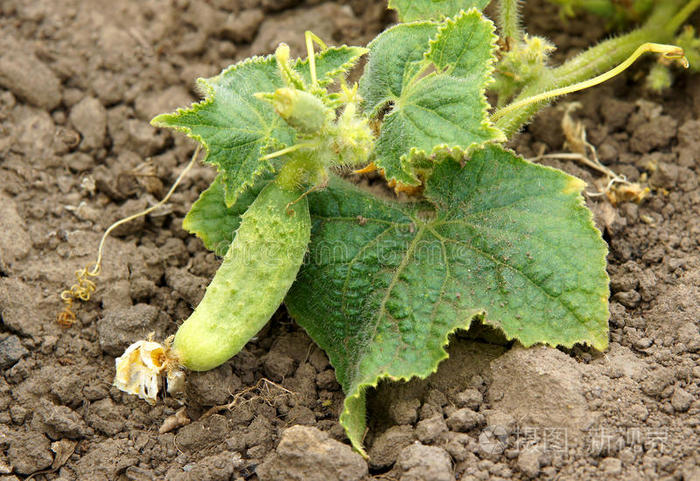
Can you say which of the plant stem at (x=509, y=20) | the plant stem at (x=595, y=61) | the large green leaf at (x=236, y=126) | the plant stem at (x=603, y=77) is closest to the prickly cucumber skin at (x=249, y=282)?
the large green leaf at (x=236, y=126)

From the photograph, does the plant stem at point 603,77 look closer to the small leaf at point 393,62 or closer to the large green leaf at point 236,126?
the small leaf at point 393,62

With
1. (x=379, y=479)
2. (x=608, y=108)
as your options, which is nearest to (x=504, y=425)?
(x=379, y=479)

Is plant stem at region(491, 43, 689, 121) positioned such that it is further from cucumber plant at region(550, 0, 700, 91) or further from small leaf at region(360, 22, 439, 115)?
cucumber plant at region(550, 0, 700, 91)

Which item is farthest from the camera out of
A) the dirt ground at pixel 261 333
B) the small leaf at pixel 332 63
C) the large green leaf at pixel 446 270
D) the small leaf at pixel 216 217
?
the small leaf at pixel 216 217

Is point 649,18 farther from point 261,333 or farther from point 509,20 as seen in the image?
point 261,333

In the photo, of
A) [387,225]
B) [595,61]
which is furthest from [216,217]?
[595,61]

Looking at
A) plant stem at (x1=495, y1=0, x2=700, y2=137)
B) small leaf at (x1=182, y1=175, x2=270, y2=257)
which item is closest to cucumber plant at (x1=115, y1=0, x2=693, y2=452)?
small leaf at (x1=182, y1=175, x2=270, y2=257)
